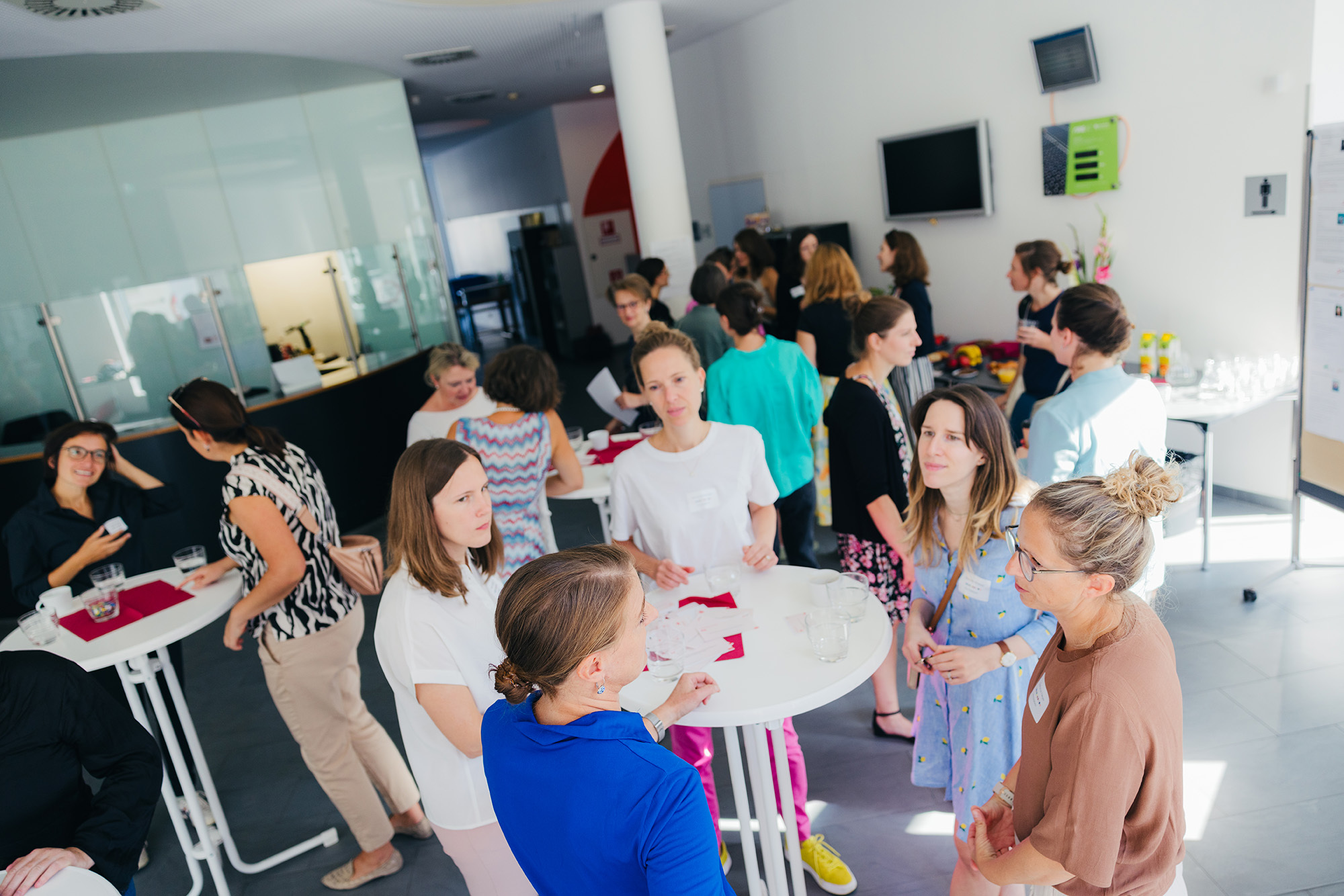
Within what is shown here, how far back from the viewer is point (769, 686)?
1811 mm

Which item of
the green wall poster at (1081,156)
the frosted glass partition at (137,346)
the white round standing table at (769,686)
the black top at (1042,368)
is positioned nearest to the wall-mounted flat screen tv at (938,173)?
the green wall poster at (1081,156)

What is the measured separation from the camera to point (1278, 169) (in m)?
4.00

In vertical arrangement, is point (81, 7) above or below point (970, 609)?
above

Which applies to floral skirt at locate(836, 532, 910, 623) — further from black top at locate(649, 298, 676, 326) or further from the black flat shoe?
black top at locate(649, 298, 676, 326)

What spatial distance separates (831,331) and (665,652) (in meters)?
A: 3.01

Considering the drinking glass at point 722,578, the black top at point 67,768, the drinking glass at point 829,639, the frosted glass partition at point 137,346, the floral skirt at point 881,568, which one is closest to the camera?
the black top at point 67,768

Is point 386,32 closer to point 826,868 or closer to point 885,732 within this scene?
point 885,732

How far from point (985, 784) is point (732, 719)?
0.72 meters

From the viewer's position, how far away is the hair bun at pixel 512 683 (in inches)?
49.3

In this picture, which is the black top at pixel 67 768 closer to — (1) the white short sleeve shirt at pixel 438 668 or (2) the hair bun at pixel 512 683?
(1) the white short sleeve shirt at pixel 438 668

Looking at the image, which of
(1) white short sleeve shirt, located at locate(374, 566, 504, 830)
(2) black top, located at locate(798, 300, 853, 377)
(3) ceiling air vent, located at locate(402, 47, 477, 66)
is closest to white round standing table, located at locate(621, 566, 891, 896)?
(1) white short sleeve shirt, located at locate(374, 566, 504, 830)

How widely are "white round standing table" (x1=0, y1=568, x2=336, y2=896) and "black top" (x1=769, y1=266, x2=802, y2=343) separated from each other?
461cm

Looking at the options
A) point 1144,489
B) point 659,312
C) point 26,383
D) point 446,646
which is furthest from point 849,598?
point 26,383

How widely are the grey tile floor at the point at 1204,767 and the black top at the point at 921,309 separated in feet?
5.85
